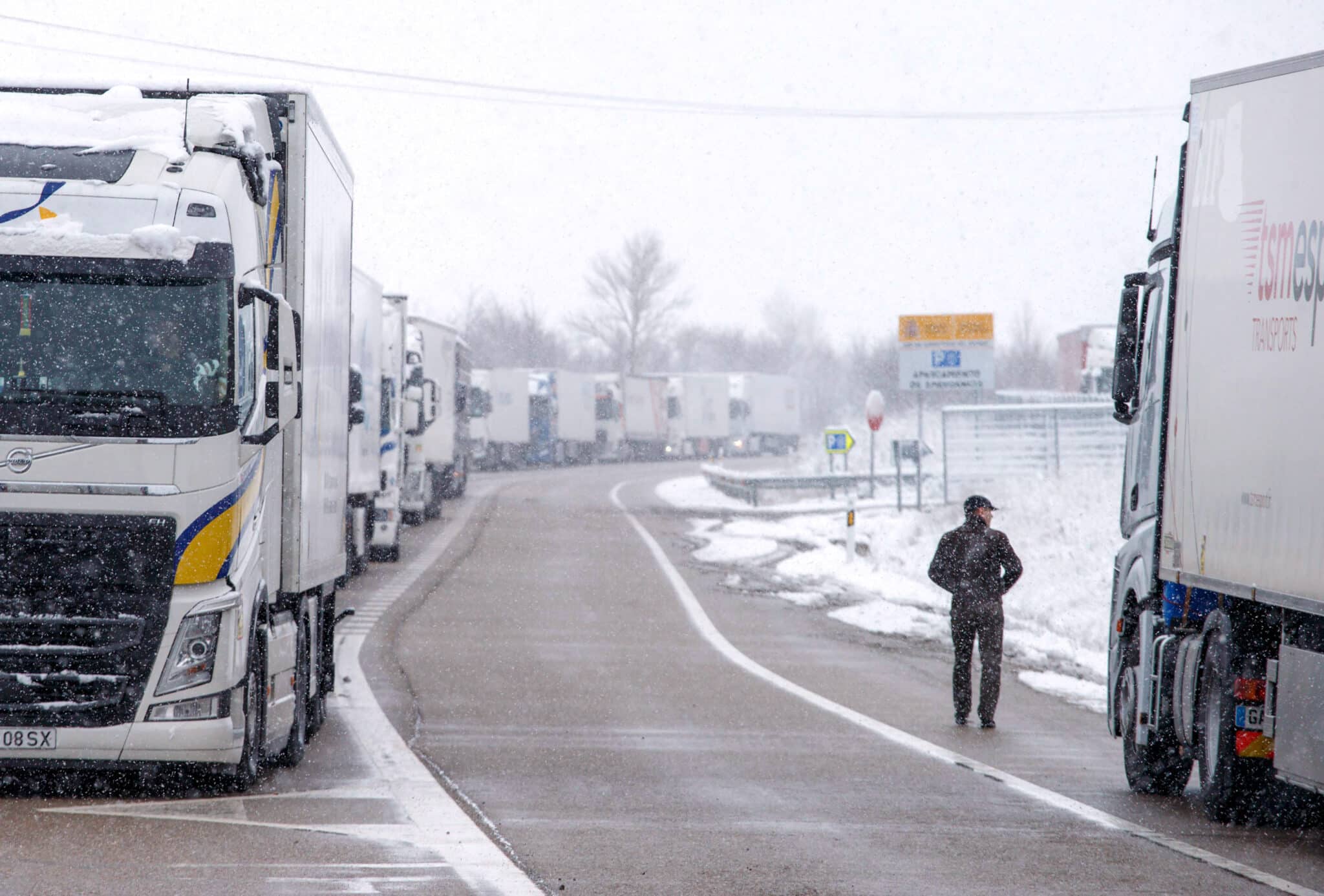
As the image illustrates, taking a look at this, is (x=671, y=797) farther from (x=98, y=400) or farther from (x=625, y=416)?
(x=625, y=416)

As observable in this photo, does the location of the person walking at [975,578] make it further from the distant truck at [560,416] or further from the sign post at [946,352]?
the distant truck at [560,416]

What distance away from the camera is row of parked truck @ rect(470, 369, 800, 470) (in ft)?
205

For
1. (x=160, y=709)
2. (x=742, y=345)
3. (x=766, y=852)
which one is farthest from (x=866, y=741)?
(x=742, y=345)

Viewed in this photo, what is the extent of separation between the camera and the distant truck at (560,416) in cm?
6488

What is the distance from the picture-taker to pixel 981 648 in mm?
12977

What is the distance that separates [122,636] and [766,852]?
10.2ft

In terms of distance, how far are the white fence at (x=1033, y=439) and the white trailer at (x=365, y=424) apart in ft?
59.3

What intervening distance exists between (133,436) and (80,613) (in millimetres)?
858

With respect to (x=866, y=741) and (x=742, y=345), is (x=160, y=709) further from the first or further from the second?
(x=742, y=345)

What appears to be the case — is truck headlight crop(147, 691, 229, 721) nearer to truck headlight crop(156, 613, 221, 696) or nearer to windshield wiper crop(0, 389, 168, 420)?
truck headlight crop(156, 613, 221, 696)

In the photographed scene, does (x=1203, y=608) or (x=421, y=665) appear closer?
(x=1203, y=608)

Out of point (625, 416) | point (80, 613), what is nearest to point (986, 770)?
point (80, 613)

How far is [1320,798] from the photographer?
880cm

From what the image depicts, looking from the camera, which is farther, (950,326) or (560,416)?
(560,416)
